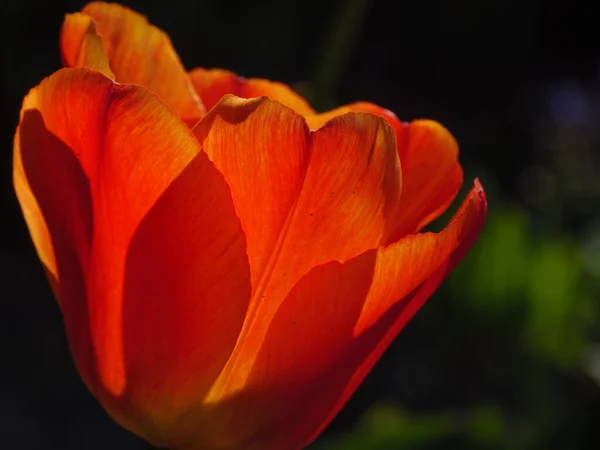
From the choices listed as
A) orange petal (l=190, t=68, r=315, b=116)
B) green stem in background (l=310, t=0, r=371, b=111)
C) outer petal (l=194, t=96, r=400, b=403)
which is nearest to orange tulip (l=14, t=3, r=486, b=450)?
outer petal (l=194, t=96, r=400, b=403)

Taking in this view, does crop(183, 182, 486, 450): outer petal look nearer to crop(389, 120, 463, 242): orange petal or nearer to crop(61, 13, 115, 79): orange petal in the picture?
crop(389, 120, 463, 242): orange petal

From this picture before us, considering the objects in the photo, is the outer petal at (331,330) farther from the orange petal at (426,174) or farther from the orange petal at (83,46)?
the orange petal at (83,46)

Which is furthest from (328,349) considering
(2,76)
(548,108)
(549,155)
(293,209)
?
(548,108)

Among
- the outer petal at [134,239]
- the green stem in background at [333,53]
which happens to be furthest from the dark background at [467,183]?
the outer petal at [134,239]

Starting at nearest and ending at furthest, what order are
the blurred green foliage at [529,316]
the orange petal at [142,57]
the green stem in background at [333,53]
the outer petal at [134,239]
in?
the outer petal at [134,239] < the orange petal at [142,57] < the green stem in background at [333,53] < the blurred green foliage at [529,316]

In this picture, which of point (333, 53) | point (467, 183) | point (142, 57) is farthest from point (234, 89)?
point (467, 183)

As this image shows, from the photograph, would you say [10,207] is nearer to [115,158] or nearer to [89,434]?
[89,434]

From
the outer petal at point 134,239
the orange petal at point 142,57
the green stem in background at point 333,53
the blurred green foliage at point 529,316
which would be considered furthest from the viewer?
the blurred green foliage at point 529,316
